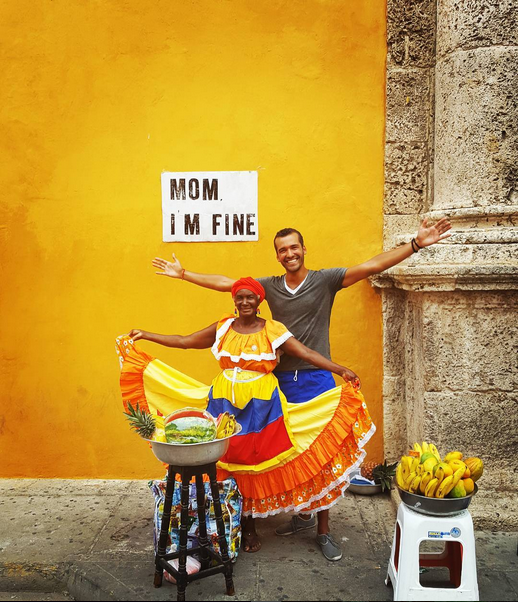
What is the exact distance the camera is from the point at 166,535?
11.0ft

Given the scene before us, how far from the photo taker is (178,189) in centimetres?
495

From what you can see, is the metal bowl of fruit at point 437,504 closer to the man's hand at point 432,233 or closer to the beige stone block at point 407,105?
the man's hand at point 432,233

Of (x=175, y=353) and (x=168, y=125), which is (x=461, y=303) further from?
(x=168, y=125)

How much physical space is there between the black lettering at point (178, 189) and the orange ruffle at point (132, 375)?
1.48 metres

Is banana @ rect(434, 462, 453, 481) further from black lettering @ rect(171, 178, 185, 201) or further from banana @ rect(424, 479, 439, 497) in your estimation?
black lettering @ rect(171, 178, 185, 201)

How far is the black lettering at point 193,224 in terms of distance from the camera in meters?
4.94

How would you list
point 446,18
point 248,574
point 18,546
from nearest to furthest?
1. point 248,574
2. point 18,546
3. point 446,18

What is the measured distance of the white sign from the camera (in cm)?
490

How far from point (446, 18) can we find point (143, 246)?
2.92m

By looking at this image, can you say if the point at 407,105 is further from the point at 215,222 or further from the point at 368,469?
the point at 368,469

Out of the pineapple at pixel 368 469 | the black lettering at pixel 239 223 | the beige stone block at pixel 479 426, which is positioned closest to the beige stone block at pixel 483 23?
the black lettering at pixel 239 223

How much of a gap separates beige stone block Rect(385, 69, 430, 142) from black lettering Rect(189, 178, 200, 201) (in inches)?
63.0

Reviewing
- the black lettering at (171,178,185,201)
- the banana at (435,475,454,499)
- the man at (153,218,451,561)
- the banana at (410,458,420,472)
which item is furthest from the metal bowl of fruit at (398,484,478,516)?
the black lettering at (171,178,185,201)

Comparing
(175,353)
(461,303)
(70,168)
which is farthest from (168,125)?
(461,303)
